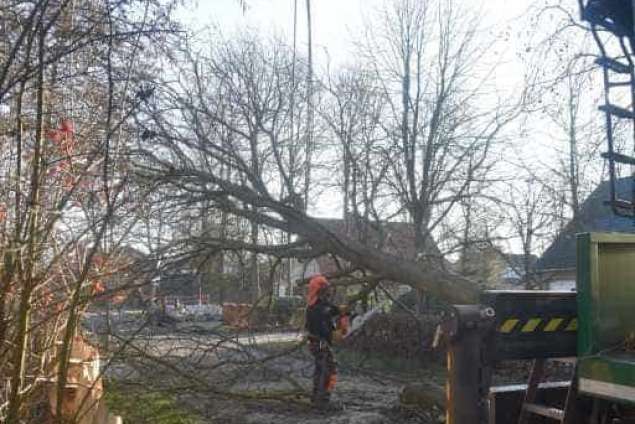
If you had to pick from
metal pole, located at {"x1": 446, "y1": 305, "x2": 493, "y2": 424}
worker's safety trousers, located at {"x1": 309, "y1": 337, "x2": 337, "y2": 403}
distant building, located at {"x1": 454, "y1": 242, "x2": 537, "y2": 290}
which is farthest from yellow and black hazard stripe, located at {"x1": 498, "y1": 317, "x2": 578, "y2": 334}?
distant building, located at {"x1": 454, "y1": 242, "x2": 537, "y2": 290}

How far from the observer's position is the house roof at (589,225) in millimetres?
3762

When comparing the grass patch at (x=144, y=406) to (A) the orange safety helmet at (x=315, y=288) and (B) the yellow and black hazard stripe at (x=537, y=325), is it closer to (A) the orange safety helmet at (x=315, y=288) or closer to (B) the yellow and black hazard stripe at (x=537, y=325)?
(A) the orange safety helmet at (x=315, y=288)

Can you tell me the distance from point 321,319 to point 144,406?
234cm

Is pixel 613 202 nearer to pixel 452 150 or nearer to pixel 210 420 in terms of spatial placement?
pixel 210 420

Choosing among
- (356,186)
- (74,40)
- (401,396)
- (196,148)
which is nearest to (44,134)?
(74,40)

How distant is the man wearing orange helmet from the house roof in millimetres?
→ 2914

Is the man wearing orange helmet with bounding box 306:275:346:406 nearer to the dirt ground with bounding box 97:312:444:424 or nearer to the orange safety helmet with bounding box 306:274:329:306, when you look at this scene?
the orange safety helmet with bounding box 306:274:329:306

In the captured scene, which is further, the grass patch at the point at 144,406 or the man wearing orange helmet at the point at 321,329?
A: the man wearing orange helmet at the point at 321,329

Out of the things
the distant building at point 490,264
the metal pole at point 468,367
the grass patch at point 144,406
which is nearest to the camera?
the metal pole at point 468,367

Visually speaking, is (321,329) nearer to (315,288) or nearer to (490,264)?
(315,288)

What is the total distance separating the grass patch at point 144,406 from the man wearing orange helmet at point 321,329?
1.51 metres

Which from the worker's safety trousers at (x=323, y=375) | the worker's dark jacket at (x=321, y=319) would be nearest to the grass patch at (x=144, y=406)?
the worker's safety trousers at (x=323, y=375)

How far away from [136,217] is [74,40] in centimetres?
137

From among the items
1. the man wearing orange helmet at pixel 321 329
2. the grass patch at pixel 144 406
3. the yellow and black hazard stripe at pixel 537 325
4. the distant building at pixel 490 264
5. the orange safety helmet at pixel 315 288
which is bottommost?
the grass patch at pixel 144 406
